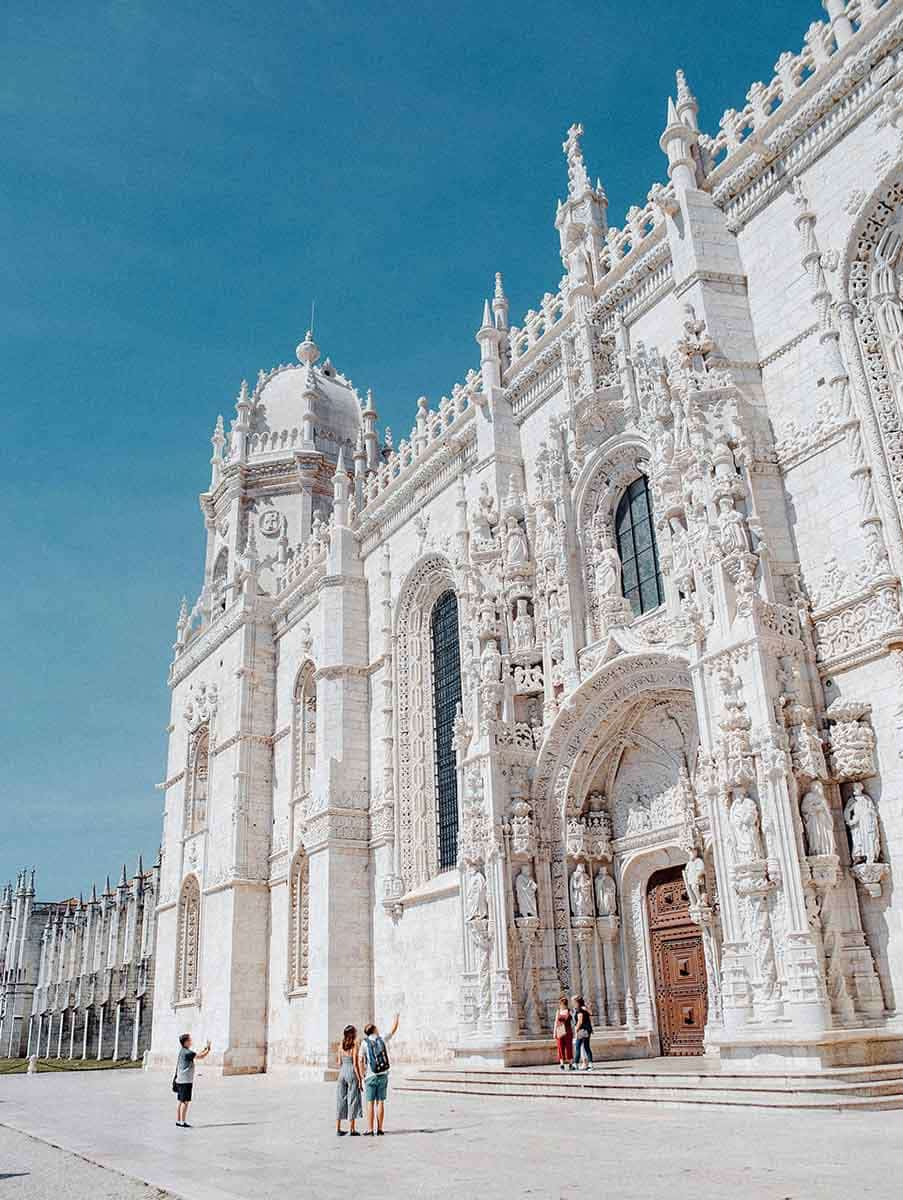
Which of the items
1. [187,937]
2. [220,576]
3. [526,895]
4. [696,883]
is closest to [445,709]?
[526,895]

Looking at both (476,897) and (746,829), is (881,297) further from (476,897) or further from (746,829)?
(476,897)

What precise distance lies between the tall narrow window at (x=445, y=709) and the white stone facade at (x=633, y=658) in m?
0.09

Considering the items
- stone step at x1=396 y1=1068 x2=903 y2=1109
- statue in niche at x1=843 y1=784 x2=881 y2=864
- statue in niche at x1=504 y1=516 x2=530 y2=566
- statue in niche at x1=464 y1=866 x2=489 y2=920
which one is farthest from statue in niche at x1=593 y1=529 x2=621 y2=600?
stone step at x1=396 y1=1068 x2=903 y2=1109

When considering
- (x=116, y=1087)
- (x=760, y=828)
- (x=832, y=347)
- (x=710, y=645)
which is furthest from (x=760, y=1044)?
(x=116, y=1087)

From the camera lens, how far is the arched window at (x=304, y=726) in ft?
99.1

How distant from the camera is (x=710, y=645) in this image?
50.3ft

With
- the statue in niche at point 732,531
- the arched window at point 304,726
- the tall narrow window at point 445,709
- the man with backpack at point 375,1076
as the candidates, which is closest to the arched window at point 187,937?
the arched window at point 304,726

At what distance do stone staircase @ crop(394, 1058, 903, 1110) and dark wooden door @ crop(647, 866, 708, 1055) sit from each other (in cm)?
62

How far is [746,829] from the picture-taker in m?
14.0

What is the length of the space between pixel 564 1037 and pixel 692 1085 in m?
4.44

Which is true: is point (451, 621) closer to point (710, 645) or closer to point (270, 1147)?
point (710, 645)

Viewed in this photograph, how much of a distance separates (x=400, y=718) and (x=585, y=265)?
11102 mm

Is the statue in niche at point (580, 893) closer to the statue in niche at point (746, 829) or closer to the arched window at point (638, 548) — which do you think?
the arched window at point (638, 548)

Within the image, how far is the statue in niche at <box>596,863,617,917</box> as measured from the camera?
62.6 ft
